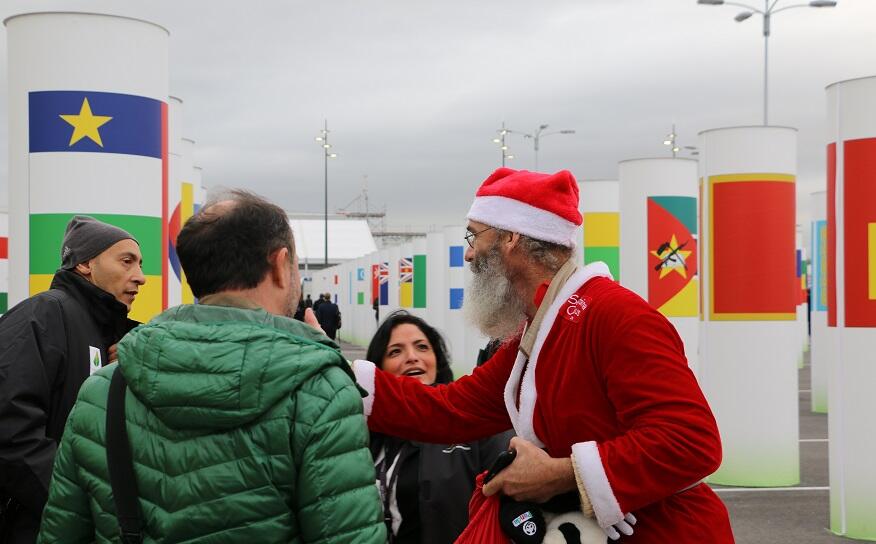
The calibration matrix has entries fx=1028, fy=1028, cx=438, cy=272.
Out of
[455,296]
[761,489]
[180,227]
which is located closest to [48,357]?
[180,227]

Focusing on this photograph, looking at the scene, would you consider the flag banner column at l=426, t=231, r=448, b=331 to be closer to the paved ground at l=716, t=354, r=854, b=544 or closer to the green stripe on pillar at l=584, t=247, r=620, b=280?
the green stripe on pillar at l=584, t=247, r=620, b=280

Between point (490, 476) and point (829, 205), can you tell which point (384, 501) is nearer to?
point (490, 476)

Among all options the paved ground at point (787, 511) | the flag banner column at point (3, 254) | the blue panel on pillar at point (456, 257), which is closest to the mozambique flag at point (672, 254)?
the paved ground at point (787, 511)

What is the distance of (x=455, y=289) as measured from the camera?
1841cm

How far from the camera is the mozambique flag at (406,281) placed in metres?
23.1

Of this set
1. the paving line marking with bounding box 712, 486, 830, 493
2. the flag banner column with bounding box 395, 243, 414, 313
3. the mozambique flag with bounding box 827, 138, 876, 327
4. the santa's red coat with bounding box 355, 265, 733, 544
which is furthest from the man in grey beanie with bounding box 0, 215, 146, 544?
the flag banner column with bounding box 395, 243, 414, 313

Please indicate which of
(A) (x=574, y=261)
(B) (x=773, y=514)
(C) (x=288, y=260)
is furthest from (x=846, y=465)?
(C) (x=288, y=260)

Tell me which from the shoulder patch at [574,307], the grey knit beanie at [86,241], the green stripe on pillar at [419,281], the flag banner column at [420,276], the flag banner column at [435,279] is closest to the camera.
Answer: the shoulder patch at [574,307]

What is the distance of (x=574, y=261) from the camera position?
2836 millimetres

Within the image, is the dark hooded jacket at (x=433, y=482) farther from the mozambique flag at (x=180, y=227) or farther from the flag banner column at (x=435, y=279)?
the flag banner column at (x=435, y=279)

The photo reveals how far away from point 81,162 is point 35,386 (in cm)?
261

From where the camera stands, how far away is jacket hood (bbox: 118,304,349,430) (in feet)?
6.53

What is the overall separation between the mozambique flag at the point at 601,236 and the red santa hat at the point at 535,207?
11.2m

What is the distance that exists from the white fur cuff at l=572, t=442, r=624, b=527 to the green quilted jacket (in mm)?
550
